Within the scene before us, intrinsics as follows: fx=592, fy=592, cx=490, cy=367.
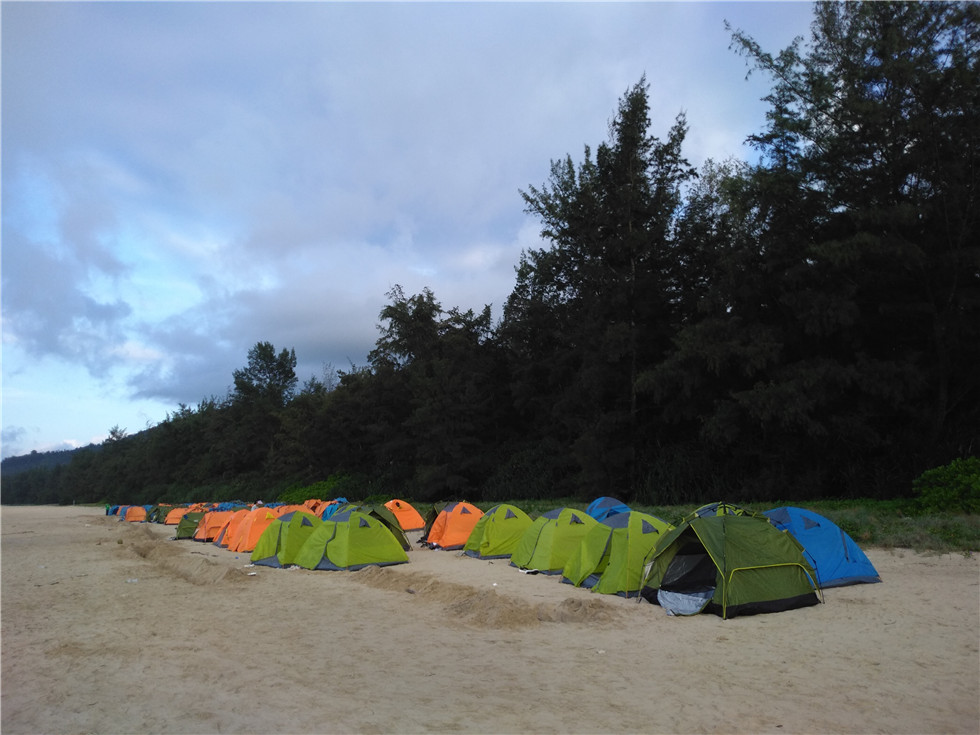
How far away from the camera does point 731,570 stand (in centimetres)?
855

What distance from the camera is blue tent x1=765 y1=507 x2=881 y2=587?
32.6 ft

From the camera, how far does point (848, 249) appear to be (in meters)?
16.0

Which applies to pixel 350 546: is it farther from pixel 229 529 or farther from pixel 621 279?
pixel 621 279

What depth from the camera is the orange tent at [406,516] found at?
23375 millimetres

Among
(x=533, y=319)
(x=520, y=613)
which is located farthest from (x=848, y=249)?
(x=533, y=319)

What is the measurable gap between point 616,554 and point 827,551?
3.54 meters

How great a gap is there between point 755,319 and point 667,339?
5325mm

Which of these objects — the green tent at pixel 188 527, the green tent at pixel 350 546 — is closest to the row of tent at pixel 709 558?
the green tent at pixel 350 546

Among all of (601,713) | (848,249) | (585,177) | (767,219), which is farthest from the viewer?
(585,177)

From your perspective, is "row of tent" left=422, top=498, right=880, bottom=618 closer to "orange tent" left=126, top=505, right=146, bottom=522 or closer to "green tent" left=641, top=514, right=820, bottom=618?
"green tent" left=641, top=514, right=820, bottom=618

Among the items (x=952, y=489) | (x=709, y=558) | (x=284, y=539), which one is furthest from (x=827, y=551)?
(x=284, y=539)

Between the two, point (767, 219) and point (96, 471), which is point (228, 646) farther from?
point (96, 471)

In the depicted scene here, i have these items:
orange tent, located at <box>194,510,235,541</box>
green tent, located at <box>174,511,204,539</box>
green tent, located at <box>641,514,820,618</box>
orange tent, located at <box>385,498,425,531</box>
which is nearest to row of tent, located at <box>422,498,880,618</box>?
green tent, located at <box>641,514,820,618</box>

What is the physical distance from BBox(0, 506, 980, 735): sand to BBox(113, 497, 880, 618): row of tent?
35 cm
